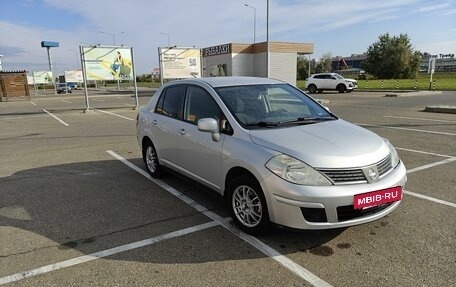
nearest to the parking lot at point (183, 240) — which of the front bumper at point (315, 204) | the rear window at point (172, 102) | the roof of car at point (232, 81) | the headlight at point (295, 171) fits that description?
the front bumper at point (315, 204)

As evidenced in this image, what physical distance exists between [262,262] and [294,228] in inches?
16.7

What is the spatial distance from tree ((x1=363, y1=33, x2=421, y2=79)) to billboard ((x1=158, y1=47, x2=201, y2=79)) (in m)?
58.9

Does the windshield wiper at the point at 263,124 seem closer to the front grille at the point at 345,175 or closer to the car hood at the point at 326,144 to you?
the car hood at the point at 326,144

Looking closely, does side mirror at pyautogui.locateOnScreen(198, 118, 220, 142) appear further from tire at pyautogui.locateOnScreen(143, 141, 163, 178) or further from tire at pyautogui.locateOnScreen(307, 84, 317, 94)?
tire at pyautogui.locateOnScreen(307, 84, 317, 94)

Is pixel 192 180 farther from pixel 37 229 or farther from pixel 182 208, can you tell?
pixel 37 229

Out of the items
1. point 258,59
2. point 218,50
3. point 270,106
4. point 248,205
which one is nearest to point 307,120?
point 270,106

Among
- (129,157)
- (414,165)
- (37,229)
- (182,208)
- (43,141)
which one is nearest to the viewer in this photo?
(37,229)

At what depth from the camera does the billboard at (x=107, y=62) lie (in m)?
20.2

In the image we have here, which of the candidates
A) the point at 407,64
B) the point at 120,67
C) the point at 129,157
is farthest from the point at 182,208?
the point at 407,64

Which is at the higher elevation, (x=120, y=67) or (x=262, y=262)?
(x=120, y=67)

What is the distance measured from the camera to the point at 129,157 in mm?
7805

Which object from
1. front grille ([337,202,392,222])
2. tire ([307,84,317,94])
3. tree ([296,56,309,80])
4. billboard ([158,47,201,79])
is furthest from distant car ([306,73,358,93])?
tree ([296,56,309,80])

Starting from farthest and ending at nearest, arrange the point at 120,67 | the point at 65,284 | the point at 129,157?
1. the point at 120,67
2. the point at 129,157
3. the point at 65,284

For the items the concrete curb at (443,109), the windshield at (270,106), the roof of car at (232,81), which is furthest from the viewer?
the concrete curb at (443,109)
